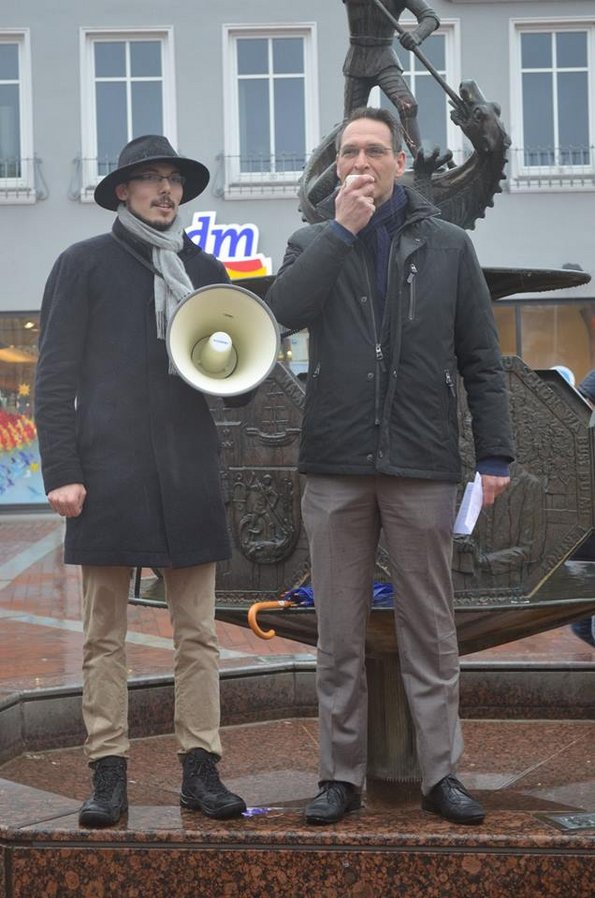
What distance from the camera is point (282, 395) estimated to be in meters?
4.40

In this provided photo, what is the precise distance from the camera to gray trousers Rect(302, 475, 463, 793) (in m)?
3.59

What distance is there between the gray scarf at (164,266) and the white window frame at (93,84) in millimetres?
15668

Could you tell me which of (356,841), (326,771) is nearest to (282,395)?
(326,771)

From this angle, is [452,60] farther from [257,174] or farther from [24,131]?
[24,131]

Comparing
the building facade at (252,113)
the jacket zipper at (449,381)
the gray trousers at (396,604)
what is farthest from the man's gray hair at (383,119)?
the building facade at (252,113)

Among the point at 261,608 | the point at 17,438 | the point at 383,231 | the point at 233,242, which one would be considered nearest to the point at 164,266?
the point at 383,231

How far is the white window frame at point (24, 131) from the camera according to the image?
19109 mm

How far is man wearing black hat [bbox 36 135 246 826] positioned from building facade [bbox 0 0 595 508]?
15303 mm

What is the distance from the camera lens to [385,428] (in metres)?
3.53

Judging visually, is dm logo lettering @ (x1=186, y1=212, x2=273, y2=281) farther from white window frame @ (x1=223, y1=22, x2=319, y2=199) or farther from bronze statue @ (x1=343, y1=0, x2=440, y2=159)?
bronze statue @ (x1=343, y1=0, x2=440, y2=159)

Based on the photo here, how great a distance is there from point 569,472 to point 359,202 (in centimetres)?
130

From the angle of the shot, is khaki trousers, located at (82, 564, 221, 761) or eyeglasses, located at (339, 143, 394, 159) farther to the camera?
khaki trousers, located at (82, 564, 221, 761)

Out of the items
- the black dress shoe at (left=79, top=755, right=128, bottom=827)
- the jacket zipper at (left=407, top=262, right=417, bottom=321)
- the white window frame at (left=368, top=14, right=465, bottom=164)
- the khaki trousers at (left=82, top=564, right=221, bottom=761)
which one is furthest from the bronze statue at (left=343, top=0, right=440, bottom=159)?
the white window frame at (left=368, top=14, right=465, bottom=164)

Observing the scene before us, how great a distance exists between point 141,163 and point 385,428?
3.30 feet
